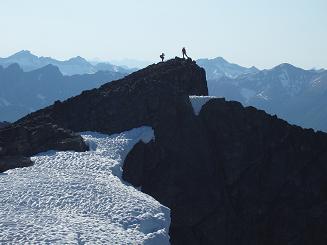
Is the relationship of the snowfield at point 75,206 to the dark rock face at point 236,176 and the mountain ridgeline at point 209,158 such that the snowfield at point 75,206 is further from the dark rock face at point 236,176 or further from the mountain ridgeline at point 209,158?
the dark rock face at point 236,176

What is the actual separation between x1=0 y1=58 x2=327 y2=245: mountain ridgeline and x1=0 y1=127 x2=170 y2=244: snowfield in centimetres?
339

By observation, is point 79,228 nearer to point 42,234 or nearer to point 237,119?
point 42,234

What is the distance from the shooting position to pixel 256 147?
52031 millimetres

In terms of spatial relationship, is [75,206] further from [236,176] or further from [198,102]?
[198,102]

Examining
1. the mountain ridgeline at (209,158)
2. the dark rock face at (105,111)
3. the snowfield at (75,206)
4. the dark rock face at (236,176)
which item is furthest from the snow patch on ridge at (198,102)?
the snowfield at (75,206)

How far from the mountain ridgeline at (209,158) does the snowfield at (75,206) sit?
3.39 meters

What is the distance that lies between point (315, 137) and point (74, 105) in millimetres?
25675

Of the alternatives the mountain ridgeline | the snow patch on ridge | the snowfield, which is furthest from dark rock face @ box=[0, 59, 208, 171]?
the snowfield

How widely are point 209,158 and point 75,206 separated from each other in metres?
18.7

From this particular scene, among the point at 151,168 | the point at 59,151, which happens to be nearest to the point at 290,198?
the point at 151,168

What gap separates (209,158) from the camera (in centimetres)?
5050

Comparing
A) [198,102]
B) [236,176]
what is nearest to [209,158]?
[236,176]

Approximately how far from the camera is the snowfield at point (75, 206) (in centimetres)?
3111

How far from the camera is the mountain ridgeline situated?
46875 mm
